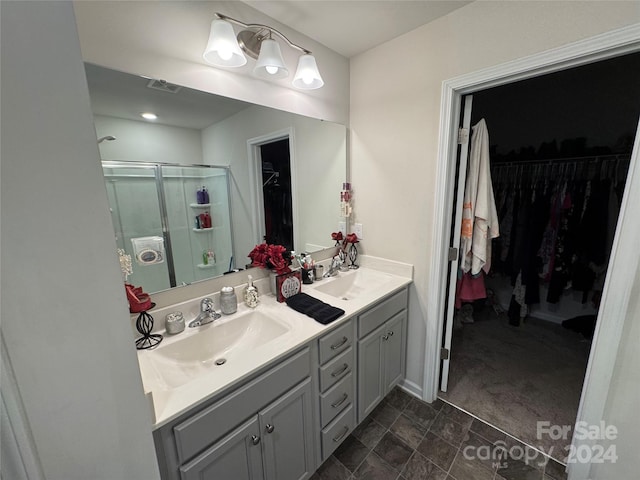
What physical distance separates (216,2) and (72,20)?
1133mm

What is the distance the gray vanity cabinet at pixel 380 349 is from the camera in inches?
61.4

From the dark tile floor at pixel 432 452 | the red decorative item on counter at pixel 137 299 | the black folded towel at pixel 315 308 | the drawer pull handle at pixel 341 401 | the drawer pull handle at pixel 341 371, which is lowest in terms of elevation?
the dark tile floor at pixel 432 452

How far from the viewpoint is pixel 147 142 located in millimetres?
1185

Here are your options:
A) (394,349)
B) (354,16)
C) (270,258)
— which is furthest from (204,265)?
(354,16)

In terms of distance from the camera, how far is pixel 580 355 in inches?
89.9

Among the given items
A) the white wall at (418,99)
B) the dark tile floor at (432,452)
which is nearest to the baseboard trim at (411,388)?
the white wall at (418,99)

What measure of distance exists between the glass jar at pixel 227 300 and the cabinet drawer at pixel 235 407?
0.44 metres

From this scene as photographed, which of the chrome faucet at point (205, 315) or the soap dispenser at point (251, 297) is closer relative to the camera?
A: the chrome faucet at point (205, 315)

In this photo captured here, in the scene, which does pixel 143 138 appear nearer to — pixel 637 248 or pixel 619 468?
pixel 637 248

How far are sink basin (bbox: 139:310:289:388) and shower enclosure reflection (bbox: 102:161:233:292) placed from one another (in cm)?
28

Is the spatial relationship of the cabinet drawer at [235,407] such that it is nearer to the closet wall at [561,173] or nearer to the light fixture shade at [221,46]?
the light fixture shade at [221,46]

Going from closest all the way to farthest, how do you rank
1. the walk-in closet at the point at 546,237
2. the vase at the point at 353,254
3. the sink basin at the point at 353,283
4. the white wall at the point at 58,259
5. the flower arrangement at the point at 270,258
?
the white wall at the point at 58,259 → the flower arrangement at the point at 270,258 → the sink basin at the point at 353,283 → the walk-in closet at the point at 546,237 → the vase at the point at 353,254

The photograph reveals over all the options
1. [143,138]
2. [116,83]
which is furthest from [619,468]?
→ [116,83]

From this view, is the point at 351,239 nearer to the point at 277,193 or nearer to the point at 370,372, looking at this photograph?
the point at 277,193
